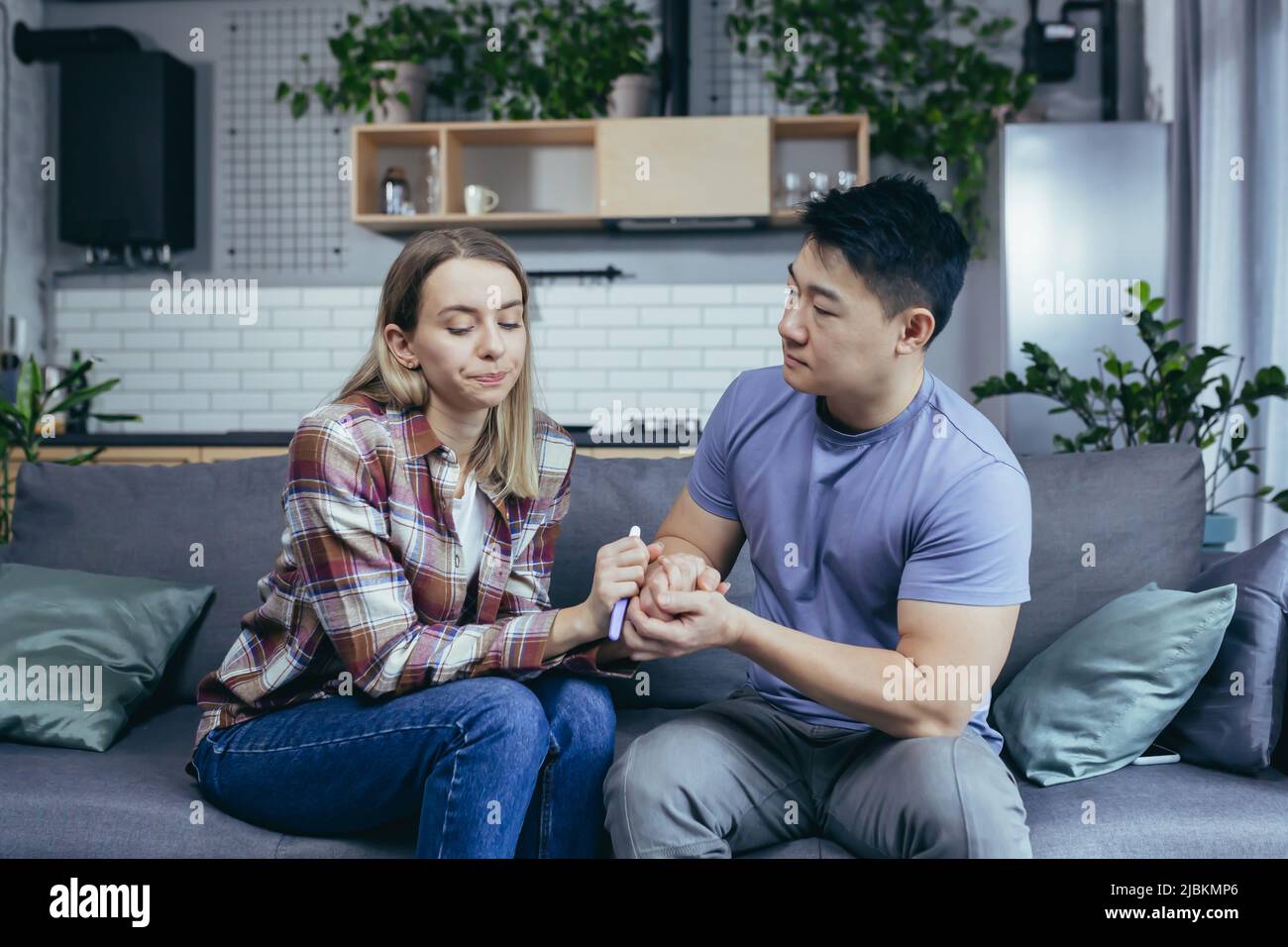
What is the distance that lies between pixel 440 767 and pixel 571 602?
63 cm

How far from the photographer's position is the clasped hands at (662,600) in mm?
1405

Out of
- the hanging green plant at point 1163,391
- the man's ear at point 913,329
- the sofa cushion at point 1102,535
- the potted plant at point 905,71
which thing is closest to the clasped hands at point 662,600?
the man's ear at point 913,329

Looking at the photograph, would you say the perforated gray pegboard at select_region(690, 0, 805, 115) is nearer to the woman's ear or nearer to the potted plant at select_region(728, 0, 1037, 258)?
the potted plant at select_region(728, 0, 1037, 258)

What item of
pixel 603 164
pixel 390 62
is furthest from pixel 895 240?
pixel 390 62

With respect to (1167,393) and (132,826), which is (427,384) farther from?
(1167,393)

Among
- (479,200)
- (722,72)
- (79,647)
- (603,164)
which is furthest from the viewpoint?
(722,72)

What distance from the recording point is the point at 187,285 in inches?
191

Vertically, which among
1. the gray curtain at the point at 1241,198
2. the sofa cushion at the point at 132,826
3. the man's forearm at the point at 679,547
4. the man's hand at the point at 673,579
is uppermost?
the gray curtain at the point at 1241,198

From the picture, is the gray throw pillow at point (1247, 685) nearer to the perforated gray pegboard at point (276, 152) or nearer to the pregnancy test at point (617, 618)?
the pregnancy test at point (617, 618)

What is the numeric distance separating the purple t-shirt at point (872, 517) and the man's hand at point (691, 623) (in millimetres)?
173

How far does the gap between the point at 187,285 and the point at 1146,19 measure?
4103mm

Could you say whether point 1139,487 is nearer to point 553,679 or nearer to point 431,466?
point 553,679

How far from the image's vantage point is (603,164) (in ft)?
14.0
